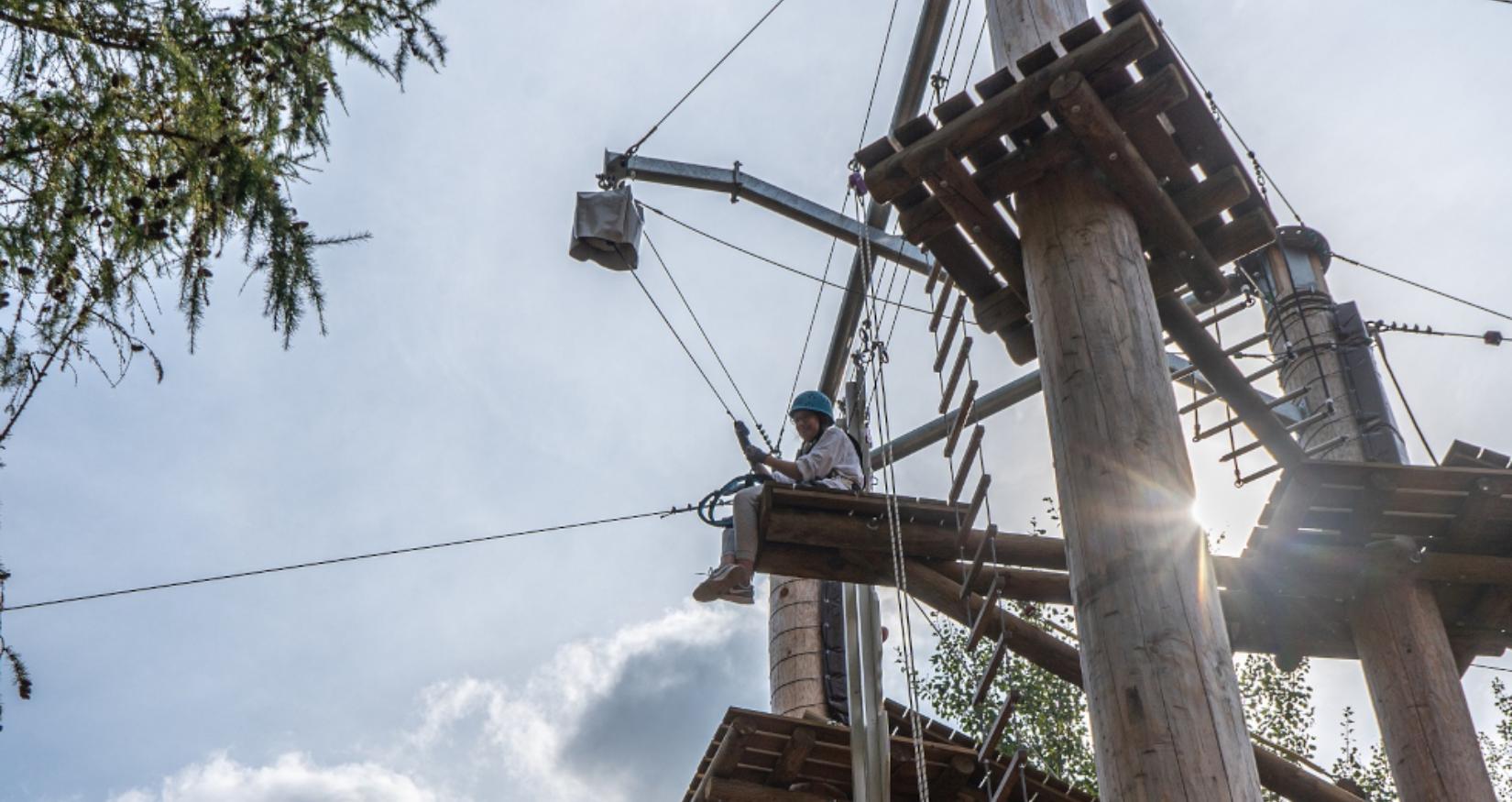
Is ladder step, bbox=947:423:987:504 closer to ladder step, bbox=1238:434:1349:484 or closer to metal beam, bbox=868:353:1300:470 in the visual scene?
ladder step, bbox=1238:434:1349:484

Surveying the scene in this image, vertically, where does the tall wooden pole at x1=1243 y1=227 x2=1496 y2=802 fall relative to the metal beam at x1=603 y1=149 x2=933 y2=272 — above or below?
below

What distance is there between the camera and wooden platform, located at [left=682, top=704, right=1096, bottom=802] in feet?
29.2

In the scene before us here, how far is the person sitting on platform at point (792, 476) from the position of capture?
7.78m

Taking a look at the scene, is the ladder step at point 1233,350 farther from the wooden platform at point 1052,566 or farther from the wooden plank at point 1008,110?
the wooden plank at point 1008,110

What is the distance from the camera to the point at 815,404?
30.1 ft

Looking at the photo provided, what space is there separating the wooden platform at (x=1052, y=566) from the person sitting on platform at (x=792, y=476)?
0.13 m

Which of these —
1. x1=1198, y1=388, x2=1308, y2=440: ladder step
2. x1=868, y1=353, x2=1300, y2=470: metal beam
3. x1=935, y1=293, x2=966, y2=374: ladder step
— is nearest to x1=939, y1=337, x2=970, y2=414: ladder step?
x1=935, y1=293, x2=966, y2=374: ladder step

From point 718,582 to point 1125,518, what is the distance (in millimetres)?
3671

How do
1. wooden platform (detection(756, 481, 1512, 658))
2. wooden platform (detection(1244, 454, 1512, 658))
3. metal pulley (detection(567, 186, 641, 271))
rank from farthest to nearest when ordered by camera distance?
1. metal pulley (detection(567, 186, 641, 271))
2. wooden platform (detection(1244, 454, 1512, 658))
3. wooden platform (detection(756, 481, 1512, 658))

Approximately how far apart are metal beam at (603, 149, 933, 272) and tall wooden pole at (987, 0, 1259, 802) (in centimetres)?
626

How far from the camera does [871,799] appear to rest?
7.72m

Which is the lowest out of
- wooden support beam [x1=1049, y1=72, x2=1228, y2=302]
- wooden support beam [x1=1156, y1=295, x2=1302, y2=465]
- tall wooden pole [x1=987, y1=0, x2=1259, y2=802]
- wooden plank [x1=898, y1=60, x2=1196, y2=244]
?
tall wooden pole [x1=987, y1=0, x2=1259, y2=802]

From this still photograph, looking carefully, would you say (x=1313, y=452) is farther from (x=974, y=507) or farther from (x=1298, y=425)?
(x=974, y=507)

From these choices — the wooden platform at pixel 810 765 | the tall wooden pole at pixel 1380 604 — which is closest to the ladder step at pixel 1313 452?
the tall wooden pole at pixel 1380 604
